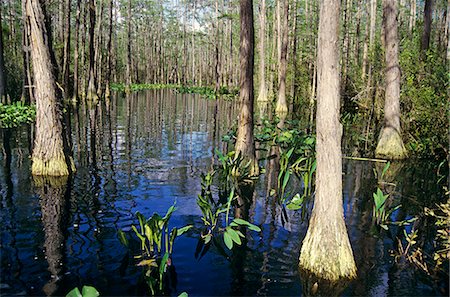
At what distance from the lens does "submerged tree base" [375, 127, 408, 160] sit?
36.2ft

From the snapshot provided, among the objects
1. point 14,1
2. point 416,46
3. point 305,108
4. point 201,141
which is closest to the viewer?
point 201,141

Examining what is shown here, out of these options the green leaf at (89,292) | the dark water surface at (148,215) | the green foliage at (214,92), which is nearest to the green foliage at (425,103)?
the dark water surface at (148,215)

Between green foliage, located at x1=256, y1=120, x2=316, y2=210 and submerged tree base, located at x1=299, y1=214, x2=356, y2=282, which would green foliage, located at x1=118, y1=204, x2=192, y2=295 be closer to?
submerged tree base, located at x1=299, y1=214, x2=356, y2=282

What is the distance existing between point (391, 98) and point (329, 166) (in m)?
8.21

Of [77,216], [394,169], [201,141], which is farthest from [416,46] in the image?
[77,216]

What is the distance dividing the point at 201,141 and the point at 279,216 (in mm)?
7538

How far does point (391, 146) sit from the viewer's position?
11078mm

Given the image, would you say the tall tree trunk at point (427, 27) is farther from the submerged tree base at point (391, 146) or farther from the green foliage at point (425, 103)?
the submerged tree base at point (391, 146)

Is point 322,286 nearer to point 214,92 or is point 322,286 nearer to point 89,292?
point 89,292

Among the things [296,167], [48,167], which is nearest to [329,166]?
[296,167]

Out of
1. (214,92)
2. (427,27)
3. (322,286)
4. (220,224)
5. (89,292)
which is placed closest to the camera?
(89,292)

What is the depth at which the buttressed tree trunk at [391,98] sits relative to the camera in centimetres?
1109

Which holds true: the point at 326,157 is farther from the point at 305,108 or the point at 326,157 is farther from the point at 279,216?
the point at 305,108

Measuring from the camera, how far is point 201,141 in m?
13.7
